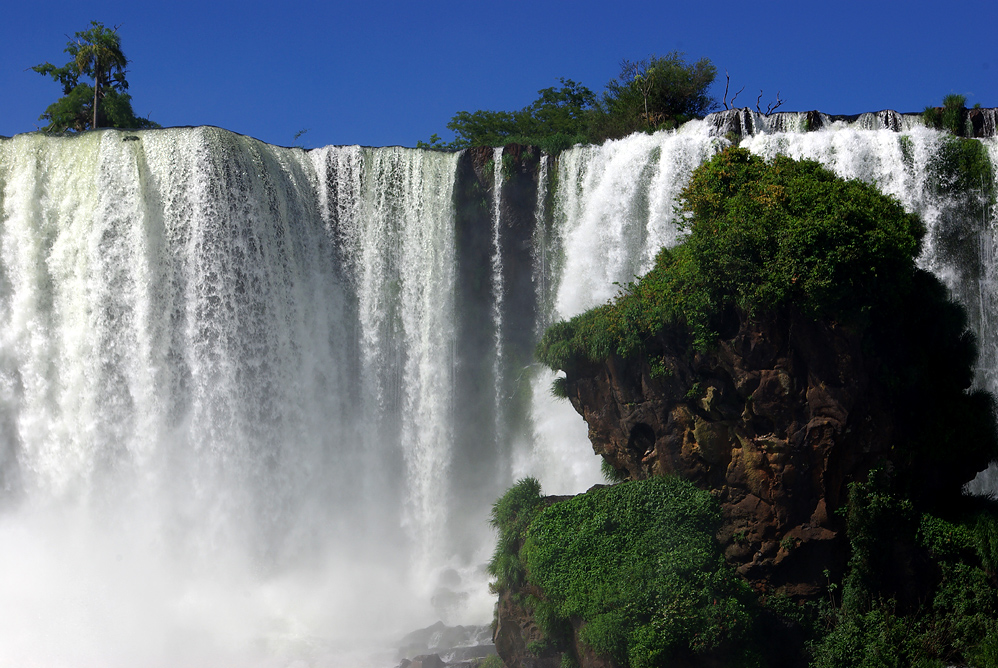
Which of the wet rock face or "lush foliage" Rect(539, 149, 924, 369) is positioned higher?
"lush foliage" Rect(539, 149, 924, 369)

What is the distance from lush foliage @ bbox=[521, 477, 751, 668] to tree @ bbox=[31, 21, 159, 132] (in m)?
22.5

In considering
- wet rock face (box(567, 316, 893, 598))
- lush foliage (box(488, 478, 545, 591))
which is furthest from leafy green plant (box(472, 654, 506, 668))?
wet rock face (box(567, 316, 893, 598))

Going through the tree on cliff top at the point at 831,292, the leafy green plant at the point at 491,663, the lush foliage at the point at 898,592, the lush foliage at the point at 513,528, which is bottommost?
the leafy green plant at the point at 491,663

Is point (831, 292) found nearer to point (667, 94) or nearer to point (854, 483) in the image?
point (854, 483)

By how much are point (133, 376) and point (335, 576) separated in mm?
6210

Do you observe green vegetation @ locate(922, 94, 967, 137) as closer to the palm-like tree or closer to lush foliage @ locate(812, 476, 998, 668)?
lush foliage @ locate(812, 476, 998, 668)

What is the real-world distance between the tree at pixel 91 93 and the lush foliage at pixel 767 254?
2181cm

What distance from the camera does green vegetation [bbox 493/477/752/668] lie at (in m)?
12.6

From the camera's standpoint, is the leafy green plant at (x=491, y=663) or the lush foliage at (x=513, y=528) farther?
the leafy green plant at (x=491, y=663)

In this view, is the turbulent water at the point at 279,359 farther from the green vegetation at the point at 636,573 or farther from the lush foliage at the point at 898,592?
the lush foliage at the point at 898,592

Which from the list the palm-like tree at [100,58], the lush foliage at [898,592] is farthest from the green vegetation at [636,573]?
the palm-like tree at [100,58]

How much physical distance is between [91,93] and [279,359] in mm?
15404

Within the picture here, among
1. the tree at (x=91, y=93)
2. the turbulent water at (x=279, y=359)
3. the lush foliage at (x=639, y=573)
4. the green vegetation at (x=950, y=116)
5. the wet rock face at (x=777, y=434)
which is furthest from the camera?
the tree at (x=91, y=93)

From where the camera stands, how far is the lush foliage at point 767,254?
41.7 ft
